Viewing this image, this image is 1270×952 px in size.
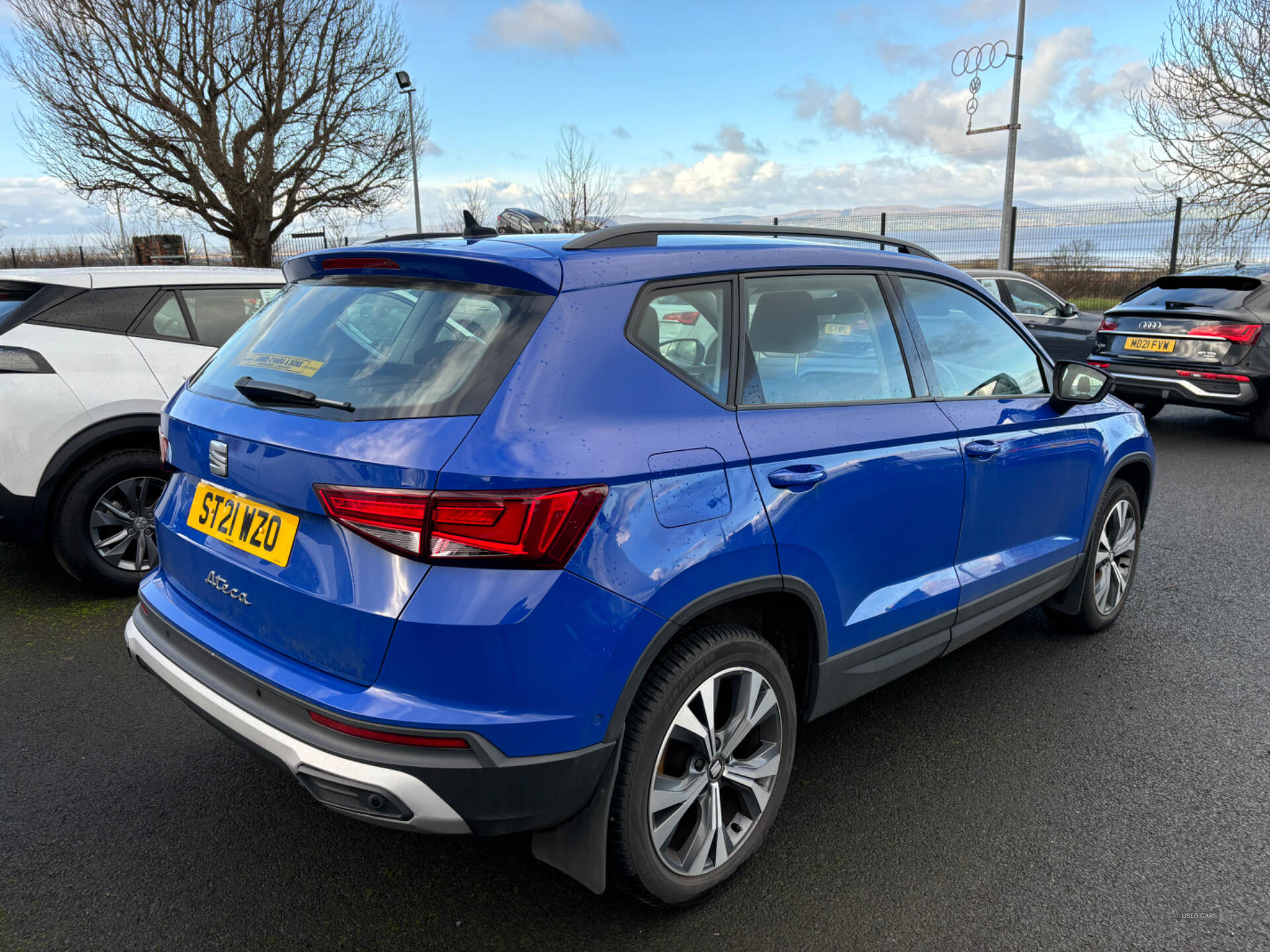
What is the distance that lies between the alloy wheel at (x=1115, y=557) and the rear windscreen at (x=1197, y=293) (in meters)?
5.45

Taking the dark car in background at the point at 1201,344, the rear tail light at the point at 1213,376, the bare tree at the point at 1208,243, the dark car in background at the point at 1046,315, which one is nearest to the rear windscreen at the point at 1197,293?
the dark car in background at the point at 1201,344

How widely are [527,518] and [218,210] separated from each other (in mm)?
23667

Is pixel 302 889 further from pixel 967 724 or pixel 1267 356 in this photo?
pixel 1267 356

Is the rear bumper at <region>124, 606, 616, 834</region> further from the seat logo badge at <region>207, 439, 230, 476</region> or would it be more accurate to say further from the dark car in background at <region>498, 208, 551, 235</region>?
the dark car in background at <region>498, 208, 551, 235</region>

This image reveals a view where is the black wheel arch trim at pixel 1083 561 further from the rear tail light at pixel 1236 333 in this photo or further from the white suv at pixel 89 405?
the rear tail light at pixel 1236 333

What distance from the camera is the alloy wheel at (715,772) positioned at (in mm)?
2266

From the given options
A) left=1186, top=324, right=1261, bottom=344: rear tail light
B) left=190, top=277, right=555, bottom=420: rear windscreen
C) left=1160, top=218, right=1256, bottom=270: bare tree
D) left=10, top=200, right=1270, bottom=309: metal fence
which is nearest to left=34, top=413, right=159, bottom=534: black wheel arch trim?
left=190, top=277, right=555, bottom=420: rear windscreen

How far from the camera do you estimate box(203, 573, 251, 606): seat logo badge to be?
7.41 ft

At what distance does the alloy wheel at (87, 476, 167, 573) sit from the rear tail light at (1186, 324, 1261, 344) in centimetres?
873

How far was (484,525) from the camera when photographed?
1.90 metres

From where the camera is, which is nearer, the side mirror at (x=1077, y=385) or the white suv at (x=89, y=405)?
the side mirror at (x=1077, y=385)

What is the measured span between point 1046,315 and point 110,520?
34.7ft

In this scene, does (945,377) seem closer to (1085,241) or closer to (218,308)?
(218,308)

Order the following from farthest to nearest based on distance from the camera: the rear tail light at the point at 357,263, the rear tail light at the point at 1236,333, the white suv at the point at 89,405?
the rear tail light at the point at 1236,333 < the white suv at the point at 89,405 < the rear tail light at the point at 357,263
